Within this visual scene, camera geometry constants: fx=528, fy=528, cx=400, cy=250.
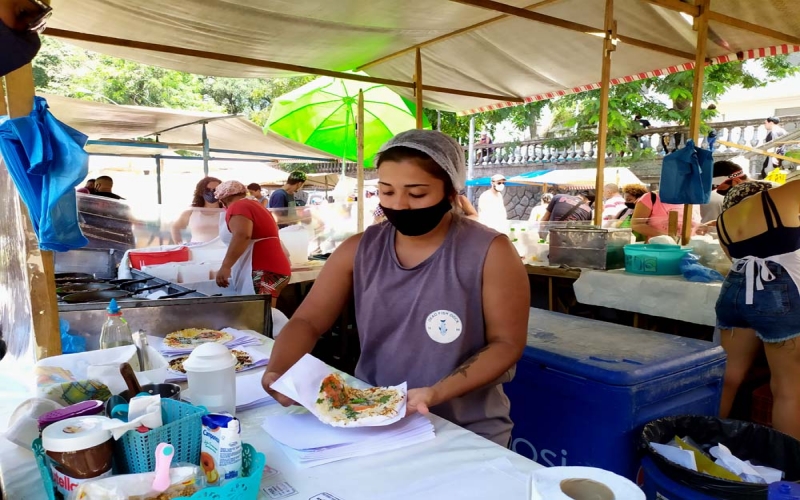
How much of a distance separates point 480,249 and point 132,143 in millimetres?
6898

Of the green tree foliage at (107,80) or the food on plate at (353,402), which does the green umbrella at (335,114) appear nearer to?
the food on plate at (353,402)

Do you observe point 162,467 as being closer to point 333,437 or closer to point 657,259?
point 333,437

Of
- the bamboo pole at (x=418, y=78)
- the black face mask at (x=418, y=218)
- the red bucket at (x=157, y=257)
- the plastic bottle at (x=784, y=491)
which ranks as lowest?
the plastic bottle at (x=784, y=491)

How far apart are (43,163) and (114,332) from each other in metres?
0.54

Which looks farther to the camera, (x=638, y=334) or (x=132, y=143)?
(x=132, y=143)

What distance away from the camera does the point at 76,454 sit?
83 cm

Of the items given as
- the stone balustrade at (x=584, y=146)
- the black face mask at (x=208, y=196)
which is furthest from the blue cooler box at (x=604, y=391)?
the stone balustrade at (x=584, y=146)

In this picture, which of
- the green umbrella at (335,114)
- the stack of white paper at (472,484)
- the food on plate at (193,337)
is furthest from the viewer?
the green umbrella at (335,114)

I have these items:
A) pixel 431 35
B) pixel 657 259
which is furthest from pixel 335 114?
pixel 657 259

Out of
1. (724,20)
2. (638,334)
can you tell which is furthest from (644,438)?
(724,20)

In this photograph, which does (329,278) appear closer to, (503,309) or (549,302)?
(503,309)

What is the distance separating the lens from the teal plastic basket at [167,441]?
0.86 metres

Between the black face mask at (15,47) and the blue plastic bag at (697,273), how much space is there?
12.3 feet

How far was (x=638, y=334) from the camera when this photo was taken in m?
2.35
